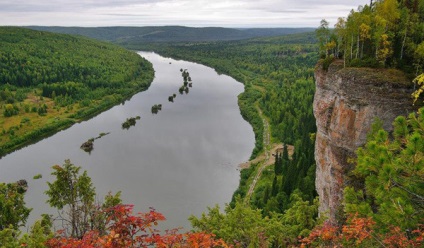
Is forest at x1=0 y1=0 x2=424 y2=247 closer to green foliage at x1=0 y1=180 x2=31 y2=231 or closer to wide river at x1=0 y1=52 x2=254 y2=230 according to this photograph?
green foliage at x1=0 y1=180 x2=31 y2=231

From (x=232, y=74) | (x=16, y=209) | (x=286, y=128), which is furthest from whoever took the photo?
(x=232, y=74)

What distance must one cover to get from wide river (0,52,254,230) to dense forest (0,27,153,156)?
4.76 metres

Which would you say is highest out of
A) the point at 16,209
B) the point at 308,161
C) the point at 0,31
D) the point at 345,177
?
the point at 0,31

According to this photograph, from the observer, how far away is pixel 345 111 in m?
21.6

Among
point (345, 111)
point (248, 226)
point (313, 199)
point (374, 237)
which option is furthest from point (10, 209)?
point (313, 199)

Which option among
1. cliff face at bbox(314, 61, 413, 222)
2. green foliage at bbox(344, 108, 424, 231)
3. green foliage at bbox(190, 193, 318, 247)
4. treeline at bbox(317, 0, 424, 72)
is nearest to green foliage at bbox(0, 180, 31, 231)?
green foliage at bbox(190, 193, 318, 247)

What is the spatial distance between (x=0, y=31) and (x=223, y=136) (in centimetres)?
13325

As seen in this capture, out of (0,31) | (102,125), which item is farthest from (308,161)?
(0,31)

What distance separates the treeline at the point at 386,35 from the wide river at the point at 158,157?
2430 centimetres

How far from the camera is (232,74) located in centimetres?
14400

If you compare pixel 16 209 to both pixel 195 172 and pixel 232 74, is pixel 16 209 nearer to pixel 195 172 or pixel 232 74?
pixel 195 172

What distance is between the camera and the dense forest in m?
74.1

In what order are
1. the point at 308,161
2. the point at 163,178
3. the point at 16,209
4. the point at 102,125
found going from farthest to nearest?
the point at 102,125 → the point at 163,178 → the point at 308,161 → the point at 16,209

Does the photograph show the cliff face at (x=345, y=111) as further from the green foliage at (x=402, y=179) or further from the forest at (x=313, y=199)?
the green foliage at (x=402, y=179)
